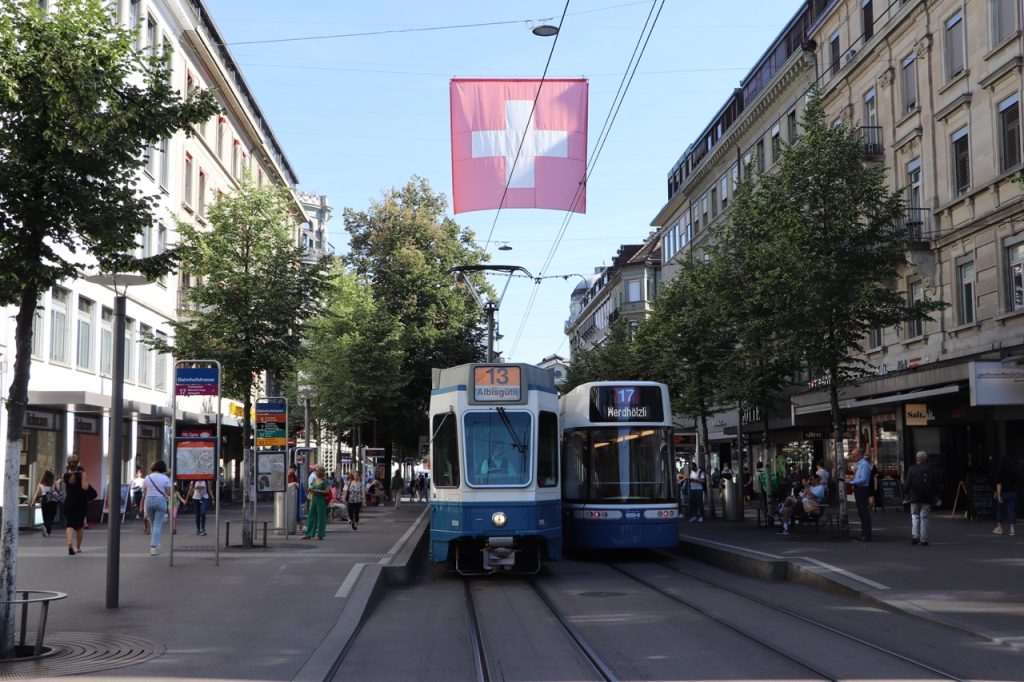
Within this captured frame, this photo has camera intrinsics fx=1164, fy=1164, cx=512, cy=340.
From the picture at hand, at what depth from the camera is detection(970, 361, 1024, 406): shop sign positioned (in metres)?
26.2

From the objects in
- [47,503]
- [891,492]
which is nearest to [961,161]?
[891,492]

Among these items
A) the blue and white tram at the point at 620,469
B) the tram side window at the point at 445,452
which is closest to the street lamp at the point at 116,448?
the tram side window at the point at 445,452

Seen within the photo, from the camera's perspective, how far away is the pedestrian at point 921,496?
20.4 m

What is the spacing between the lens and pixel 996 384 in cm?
2633

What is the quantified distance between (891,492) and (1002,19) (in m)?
13.5

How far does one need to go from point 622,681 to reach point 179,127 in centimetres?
669

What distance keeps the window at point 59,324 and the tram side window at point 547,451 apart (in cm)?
1868

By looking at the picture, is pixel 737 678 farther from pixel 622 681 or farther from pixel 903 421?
pixel 903 421

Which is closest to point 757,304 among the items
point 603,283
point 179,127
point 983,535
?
point 983,535

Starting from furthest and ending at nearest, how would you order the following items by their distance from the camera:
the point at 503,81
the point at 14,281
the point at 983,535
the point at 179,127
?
the point at 983,535 < the point at 503,81 < the point at 179,127 < the point at 14,281

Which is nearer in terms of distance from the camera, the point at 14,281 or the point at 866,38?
the point at 14,281

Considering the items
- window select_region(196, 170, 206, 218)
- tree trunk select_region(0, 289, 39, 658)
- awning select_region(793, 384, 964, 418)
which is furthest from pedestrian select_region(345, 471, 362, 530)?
window select_region(196, 170, 206, 218)

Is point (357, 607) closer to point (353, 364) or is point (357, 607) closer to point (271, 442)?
point (271, 442)

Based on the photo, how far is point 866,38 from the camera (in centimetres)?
3731
